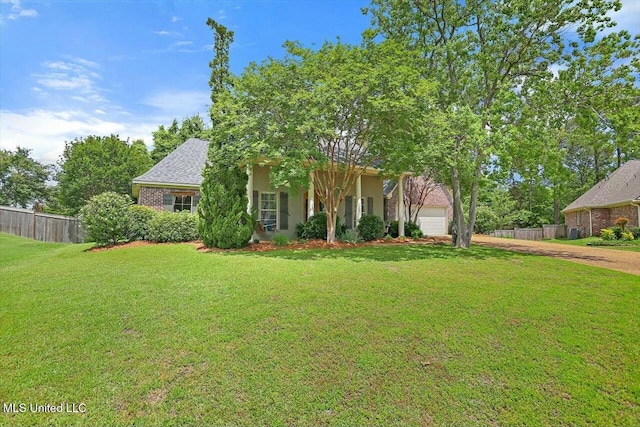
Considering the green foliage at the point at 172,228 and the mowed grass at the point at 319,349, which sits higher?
the green foliage at the point at 172,228

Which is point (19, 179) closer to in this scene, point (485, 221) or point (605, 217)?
point (485, 221)

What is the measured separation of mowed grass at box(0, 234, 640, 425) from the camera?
120 inches

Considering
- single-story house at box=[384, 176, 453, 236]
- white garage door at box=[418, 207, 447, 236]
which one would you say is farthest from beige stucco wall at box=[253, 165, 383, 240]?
white garage door at box=[418, 207, 447, 236]

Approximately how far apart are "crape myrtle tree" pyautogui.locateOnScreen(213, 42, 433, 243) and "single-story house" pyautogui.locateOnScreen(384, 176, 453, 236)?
1014cm

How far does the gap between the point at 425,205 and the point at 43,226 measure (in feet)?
69.8

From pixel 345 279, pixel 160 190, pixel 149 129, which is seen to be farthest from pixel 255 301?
pixel 149 129

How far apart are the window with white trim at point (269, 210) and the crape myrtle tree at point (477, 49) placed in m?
6.84

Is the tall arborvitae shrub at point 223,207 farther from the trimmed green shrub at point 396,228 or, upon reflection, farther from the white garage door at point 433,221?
the white garage door at point 433,221

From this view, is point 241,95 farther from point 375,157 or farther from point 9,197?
point 9,197

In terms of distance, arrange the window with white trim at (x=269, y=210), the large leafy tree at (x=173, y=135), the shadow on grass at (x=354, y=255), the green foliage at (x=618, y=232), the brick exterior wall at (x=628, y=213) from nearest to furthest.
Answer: the shadow on grass at (x=354, y=255) < the window with white trim at (x=269, y=210) < the green foliage at (x=618, y=232) < the brick exterior wall at (x=628, y=213) < the large leafy tree at (x=173, y=135)

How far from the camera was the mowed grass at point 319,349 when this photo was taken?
10.0 feet

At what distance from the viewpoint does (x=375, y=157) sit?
12203 millimetres

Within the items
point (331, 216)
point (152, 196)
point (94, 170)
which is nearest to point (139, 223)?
point (152, 196)

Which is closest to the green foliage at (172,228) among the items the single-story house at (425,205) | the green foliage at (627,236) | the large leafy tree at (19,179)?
the single-story house at (425,205)
